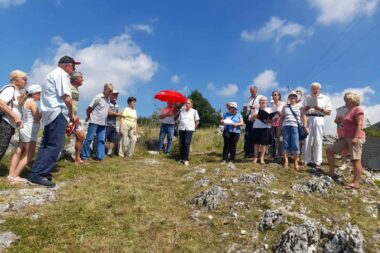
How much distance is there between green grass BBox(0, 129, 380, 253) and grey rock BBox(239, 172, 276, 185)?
0.19 meters

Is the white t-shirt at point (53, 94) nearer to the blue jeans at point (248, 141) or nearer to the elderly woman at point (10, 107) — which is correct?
the elderly woman at point (10, 107)

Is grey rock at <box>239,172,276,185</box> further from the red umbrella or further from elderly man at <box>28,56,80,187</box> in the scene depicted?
the red umbrella

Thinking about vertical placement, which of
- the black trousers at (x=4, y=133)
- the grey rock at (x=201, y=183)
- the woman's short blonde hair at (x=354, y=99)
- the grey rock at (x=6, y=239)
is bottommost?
the grey rock at (x=6, y=239)

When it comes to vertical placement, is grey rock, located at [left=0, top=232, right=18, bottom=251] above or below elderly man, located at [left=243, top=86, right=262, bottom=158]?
below

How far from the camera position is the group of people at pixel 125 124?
22.6 feet

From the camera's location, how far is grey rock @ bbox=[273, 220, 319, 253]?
15.1 feet

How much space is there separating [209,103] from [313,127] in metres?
35.5

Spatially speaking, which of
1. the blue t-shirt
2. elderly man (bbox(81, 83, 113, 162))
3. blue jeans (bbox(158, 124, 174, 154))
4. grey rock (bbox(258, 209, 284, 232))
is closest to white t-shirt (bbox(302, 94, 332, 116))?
the blue t-shirt

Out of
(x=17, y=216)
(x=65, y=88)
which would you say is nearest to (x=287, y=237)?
(x=17, y=216)

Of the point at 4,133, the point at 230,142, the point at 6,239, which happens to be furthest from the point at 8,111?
the point at 230,142

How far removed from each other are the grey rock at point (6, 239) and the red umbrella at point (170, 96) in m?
7.79

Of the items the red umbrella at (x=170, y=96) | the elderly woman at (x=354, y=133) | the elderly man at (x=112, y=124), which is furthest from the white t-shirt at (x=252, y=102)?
the elderly man at (x=112, y=124)

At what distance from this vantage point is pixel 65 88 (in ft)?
22.5

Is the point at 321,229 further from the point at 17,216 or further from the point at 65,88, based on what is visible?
the point at 65,88
